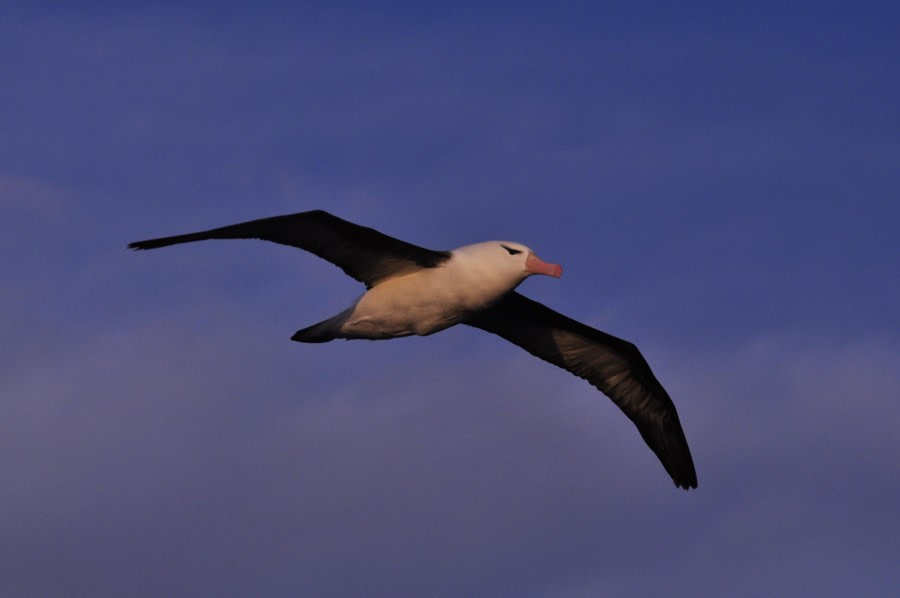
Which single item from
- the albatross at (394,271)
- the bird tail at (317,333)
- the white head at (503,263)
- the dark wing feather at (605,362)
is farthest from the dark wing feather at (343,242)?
the dark wing feather at (605,362)

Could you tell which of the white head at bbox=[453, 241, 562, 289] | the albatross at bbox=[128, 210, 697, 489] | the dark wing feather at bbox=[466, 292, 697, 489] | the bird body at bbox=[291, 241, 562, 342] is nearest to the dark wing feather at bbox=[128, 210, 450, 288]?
the albatross at bbox=[128, 210, 697, 489]

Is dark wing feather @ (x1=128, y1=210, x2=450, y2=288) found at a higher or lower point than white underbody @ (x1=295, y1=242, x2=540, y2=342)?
higher

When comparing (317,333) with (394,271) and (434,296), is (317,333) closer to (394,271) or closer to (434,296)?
(394,271)

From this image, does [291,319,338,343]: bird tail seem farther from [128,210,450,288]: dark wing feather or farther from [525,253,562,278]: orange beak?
[525,253,562,278]: orange beak

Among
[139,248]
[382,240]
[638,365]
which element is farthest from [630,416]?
[139,248]

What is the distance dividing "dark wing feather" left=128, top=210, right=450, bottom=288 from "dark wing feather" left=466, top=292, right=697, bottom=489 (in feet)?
7.65

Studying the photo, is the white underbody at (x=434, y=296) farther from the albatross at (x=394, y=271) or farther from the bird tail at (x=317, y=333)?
the bird tail at (x=317, y=333)

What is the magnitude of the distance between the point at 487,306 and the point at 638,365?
3326 mm

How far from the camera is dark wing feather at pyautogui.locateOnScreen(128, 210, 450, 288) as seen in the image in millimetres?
11656

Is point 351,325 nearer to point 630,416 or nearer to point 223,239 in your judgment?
point 223,239

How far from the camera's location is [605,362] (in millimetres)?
15398

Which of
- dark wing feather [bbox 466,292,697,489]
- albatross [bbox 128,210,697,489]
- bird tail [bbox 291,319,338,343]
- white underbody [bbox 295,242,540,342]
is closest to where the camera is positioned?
albatross [bbox 128,210,697,489]

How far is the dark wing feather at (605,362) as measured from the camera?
14.9m

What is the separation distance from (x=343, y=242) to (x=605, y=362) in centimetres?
435
